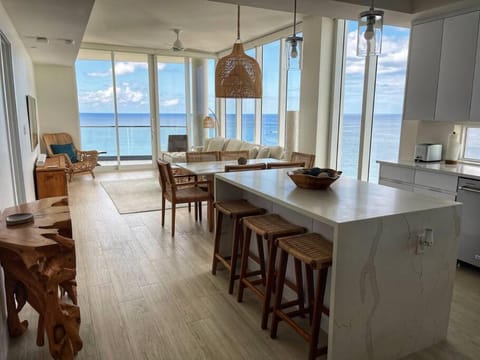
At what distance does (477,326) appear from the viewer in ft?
7.69

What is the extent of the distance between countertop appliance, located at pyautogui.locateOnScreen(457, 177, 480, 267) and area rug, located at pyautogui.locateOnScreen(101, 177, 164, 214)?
3789mm

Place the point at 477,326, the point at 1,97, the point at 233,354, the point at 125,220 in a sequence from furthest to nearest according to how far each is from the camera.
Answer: the point at 125,220 < the point at 1,97 < the point at 477,326 < the point at 233,354

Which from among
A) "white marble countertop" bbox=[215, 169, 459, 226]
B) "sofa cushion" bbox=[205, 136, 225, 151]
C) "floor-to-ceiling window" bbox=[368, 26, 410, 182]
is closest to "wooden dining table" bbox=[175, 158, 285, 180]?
"white marble countertop" bbox=[215, 169, 459, 226]

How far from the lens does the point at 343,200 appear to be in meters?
2.13

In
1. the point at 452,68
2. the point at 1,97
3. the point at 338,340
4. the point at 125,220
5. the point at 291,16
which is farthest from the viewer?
the point at 291,16

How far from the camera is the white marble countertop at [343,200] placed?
72.7 inches

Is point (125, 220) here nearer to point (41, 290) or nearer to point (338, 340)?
point (41, 290)

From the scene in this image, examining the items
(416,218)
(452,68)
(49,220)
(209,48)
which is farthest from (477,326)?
(209,48)

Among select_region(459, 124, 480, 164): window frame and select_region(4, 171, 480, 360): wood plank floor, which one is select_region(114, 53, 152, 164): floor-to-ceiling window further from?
select_region(459, 124, 480, 164): window frame

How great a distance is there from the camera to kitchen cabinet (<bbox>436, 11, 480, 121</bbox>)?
3287mm

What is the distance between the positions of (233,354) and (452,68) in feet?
11.0

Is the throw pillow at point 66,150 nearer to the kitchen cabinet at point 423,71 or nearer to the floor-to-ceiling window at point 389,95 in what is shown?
the floor-to-ceiling window at point 389,95

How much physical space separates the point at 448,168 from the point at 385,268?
6.70ft

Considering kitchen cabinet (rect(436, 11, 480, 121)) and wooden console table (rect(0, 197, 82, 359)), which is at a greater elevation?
kitchen cabinet (rect(436, 11, 480, 121))
